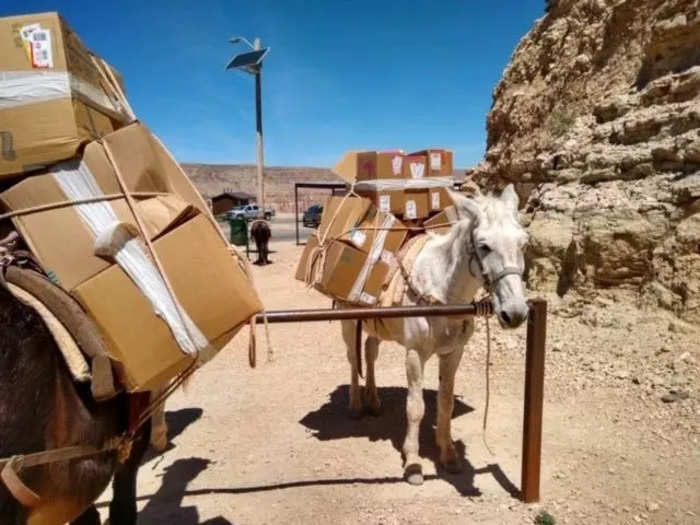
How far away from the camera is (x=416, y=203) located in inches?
164

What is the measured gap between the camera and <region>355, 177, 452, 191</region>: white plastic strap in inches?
160

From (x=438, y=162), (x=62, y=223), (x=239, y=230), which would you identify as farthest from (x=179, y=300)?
(x=239, y=230)

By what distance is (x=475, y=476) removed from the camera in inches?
140

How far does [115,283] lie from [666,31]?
7.39m

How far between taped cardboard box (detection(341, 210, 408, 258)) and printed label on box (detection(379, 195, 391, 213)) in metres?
0.04

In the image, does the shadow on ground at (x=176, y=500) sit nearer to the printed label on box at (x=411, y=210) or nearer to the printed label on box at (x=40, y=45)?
the printed label on box at (x=411, y=210)

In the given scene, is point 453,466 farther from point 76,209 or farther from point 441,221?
point 76,209

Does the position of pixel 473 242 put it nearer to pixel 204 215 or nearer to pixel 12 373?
pixel 204 215

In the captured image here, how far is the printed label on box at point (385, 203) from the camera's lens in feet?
13.2

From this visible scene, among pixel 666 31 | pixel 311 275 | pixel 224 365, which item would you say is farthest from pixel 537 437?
pixel 666 31

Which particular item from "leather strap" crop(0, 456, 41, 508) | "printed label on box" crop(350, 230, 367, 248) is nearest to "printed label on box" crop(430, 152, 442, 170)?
"printed label on box" crop(350, 230, 367, 248)

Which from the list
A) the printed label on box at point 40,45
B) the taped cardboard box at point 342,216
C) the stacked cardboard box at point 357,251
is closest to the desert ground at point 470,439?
the stacked cardboard box at point 357,251

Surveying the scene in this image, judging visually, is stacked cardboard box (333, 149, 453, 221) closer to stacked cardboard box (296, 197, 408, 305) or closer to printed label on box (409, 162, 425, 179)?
printed label on box (409, 162, 425, 179)

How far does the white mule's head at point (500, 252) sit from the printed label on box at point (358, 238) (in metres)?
1.04
